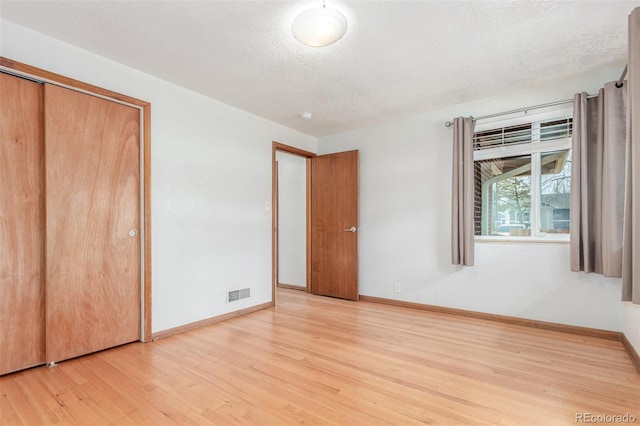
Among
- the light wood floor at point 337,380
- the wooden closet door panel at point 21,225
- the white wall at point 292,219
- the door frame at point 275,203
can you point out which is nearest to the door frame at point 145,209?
the light wood floor at point 337,380

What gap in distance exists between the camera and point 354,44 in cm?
244

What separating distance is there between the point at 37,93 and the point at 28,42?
1.12 feet

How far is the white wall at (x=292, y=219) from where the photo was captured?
5.26 meters

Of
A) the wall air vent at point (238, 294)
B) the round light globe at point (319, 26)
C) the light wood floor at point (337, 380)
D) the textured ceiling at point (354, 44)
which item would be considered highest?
the textured ceiling at point (354, 44)

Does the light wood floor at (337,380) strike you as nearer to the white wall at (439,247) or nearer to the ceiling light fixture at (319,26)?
the white wall at (439,247)

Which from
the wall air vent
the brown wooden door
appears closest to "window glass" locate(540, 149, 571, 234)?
the brown wooden door

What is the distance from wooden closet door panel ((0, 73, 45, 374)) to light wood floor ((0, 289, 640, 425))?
9.5 inches

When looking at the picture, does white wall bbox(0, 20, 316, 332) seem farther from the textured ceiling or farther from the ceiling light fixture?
the ceiling light fixture

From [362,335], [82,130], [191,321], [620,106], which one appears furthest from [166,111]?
[620,106]

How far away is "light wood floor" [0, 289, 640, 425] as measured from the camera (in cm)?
177

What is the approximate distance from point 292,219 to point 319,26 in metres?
3.67

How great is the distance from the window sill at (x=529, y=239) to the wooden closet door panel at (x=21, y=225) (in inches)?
161

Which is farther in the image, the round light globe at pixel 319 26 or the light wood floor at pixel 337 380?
the round light globe at pixel 319 26

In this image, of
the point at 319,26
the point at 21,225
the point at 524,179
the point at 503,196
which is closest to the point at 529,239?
the point at 503,196
